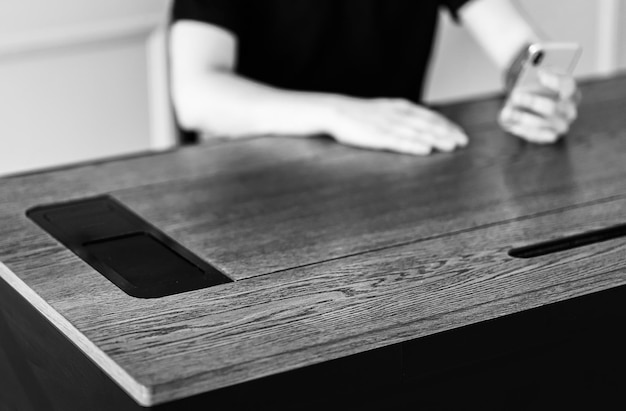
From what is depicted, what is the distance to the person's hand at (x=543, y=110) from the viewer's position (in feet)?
5.74

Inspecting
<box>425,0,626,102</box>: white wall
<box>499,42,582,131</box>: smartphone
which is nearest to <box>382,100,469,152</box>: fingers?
<box>499,42,582,131</box>: smartphone

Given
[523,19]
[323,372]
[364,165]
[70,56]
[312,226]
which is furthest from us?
[70,56]

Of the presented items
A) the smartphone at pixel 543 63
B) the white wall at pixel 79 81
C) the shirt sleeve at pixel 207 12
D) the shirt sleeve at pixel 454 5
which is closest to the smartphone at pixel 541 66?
the smartphone at pixel 543 63

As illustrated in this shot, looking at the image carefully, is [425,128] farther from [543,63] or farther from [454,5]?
[454,5]

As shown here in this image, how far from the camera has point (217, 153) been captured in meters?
1.70

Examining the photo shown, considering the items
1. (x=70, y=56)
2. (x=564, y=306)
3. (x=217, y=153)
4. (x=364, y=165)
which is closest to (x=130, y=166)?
(x=217, y=153)

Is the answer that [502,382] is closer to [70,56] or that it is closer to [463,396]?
[463,396]

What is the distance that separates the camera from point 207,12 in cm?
194

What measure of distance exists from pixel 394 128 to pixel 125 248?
1.74ft

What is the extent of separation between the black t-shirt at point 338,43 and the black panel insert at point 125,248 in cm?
64

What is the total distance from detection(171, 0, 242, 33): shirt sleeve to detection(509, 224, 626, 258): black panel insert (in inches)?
33.2

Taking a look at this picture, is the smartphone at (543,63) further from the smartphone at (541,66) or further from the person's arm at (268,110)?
the person's arm at (268,110)

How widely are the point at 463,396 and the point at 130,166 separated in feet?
2.27

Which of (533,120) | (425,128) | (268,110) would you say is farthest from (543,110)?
(268,110)
